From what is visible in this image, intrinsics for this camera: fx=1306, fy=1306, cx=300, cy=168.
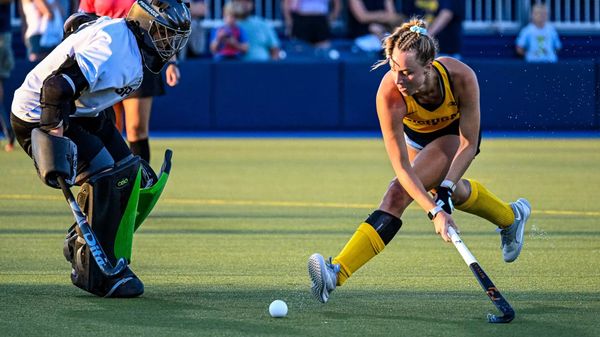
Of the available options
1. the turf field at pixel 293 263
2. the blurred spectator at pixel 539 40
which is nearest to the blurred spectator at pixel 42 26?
the turf field at pixel 293 263

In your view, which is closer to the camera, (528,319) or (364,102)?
(528,319)

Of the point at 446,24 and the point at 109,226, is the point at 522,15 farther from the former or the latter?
the point at 109,226

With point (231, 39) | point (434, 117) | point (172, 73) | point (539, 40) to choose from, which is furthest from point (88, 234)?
point (539, 40)

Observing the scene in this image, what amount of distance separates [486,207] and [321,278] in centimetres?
159

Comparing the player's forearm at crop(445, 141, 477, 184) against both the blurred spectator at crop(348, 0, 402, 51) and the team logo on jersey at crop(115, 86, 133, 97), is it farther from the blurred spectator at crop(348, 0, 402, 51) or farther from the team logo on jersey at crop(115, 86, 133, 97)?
the blurred spectator at crop(348, 0, 402, 51)

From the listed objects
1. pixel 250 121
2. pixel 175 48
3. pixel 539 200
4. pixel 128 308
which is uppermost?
pixel 175 48

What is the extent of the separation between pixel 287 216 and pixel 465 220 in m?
1.36

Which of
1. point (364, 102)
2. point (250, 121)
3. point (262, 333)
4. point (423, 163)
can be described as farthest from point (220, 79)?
point (262, 333)

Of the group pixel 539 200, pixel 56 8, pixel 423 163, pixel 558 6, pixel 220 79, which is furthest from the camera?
pixel 558 6

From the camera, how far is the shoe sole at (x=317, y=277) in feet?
20.4

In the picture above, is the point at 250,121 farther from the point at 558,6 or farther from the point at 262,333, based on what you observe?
the point at 262,333

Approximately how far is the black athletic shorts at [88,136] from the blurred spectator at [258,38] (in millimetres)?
12548

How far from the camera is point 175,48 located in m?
6.68

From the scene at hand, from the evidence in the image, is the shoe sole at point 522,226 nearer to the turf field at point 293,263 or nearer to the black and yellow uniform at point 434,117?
the turf field at point 293,263
